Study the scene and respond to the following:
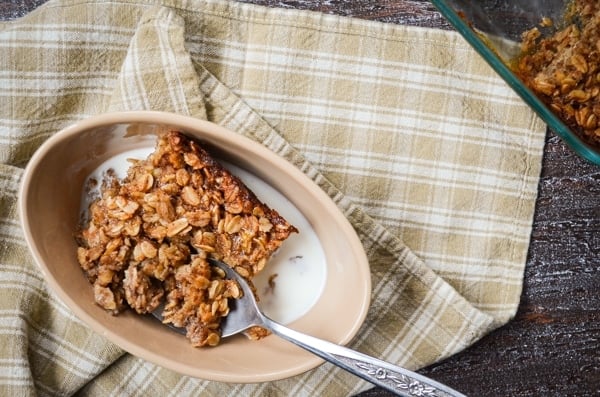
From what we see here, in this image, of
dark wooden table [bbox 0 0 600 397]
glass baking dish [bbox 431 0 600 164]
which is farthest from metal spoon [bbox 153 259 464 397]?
glass baking dish [bbox 431 0 600 164]

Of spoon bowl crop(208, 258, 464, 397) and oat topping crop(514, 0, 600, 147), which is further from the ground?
oat topping crop(514, 0, 600, 147)

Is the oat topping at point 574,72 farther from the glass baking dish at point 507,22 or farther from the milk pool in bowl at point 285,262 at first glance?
the milk pool in bowl at point 285,262

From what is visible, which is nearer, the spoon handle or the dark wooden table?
the spoon handle

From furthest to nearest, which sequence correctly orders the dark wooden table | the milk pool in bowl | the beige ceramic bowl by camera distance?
the dark wooden table, the milk pool in bowl, the beige ceramic bowl

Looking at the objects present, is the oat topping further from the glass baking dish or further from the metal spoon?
the metal spoon

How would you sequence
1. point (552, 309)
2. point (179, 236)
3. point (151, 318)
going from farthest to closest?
point (552, 309), point (151, 318), point (179, 236)

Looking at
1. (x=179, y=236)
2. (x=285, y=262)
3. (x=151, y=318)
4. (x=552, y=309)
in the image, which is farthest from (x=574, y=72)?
(x=151, y=318)

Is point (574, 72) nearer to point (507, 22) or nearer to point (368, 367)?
point (507, 22)
